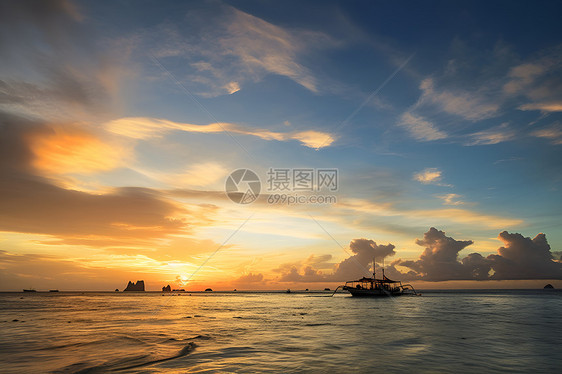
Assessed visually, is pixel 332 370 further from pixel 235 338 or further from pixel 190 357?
pixel 235 338

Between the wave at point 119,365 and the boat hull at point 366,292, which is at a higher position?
the wave at point 119,365

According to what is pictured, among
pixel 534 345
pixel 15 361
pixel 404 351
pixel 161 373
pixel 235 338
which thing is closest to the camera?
pixel 161 373

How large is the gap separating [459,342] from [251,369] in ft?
69.0

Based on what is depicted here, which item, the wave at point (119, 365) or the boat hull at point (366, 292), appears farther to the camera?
the boat hull at point (366, 292)

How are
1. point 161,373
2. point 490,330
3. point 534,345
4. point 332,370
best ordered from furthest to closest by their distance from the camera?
point 490,330
point 534,345
point 332,370
point 161,373

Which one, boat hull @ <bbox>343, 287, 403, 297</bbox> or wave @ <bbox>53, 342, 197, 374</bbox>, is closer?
wave @ <bbox>53, 342, 197, 374</bbox>

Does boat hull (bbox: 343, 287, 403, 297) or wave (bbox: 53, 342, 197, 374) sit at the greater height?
wave (bbox: 53, 342, 197, 374)

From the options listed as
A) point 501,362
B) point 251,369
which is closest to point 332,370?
point 251,369

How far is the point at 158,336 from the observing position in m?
31.5

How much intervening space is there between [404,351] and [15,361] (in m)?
26.1

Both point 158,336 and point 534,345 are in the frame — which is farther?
point 158,336

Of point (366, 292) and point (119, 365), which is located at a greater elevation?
point (119, 365)

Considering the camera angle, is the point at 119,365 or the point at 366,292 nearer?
the point at 119,365

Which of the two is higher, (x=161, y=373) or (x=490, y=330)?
(x=161, y=373)
